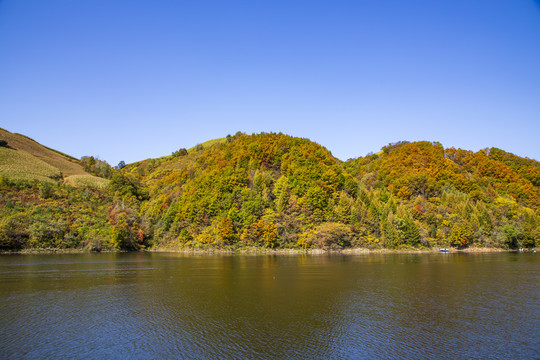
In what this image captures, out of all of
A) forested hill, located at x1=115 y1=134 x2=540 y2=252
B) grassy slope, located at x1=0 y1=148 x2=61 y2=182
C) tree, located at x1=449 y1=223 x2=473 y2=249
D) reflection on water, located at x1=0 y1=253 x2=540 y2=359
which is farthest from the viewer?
grassy slope, located at x1=0 y1=148 x2=61 y2=182

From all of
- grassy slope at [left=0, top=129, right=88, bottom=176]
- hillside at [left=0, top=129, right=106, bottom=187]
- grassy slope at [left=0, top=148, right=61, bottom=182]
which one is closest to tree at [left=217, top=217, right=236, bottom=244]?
hillside at [left=0, top=129, right=106, bottom=187]

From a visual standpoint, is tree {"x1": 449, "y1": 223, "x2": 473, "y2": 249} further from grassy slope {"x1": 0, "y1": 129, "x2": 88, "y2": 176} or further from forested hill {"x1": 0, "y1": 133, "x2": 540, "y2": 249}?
grassy slope {"x1": 0, "y1": 129, "x2": 88, "y2": 176}

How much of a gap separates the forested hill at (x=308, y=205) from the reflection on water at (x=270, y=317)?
53146 mm

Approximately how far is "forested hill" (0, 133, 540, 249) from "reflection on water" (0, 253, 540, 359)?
5315cm

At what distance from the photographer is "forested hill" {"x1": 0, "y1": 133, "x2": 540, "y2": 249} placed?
97188mm

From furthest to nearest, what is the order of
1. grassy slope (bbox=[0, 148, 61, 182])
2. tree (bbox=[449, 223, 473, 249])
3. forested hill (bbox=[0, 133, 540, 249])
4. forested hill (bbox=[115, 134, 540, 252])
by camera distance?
1. grassy slope (bbox=[0, 148, 61, 182])
2. forested hill (bbox=[115, 134, 540, 252])
3. forested hill (bbox=[0, 133, 540, 249])
4. tree (bbox=[449, 223, 473, 249])

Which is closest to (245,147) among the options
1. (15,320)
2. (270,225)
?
(270,225)

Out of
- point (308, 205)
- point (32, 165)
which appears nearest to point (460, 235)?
point (308, 205)

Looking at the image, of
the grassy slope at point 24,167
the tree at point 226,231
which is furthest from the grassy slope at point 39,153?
the tree at point 226,231

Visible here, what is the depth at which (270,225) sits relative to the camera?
95.4 m

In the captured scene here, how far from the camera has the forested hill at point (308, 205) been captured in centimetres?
9719

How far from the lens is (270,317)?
2595cm

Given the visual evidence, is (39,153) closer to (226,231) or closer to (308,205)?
(226,231)

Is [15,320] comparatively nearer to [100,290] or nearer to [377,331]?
[100,290]
